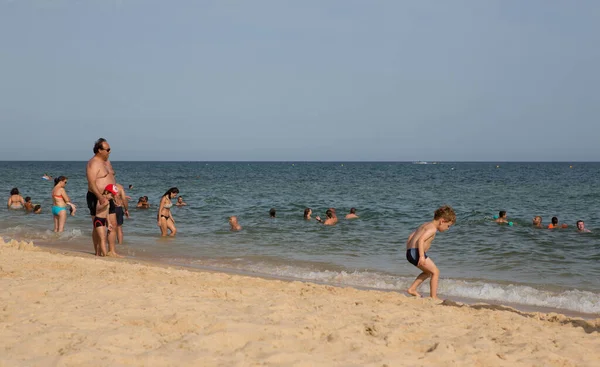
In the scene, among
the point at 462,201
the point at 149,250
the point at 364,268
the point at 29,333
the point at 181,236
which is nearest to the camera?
the point at 29,333

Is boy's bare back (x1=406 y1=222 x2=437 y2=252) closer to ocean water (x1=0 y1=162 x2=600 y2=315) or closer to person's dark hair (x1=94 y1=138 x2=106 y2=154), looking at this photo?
ocean water (x1=0 y1=162 x2=600 y2=315)

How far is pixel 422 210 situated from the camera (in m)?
21.3

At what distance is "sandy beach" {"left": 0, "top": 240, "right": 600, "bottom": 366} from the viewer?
3838mm

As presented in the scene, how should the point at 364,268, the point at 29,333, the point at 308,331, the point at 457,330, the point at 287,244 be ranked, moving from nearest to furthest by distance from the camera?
1. the point at 29,333
2. the point at 308,331
3. the point at 457,330
4. the point at 364,268
5. the point at 287,244

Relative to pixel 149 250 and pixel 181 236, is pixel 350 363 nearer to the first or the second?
pixel 149 250

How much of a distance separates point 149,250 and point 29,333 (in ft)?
24.2

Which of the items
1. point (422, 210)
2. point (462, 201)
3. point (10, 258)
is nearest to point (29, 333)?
point (10, 258)

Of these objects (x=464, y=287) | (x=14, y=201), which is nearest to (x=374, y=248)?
(x=464, y=287)

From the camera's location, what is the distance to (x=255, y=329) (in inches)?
173

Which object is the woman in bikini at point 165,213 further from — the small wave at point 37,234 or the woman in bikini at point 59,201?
the woman in bikini at point 59,201

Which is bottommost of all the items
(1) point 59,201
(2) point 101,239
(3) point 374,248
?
(3) point 374,248

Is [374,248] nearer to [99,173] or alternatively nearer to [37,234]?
[99,173]

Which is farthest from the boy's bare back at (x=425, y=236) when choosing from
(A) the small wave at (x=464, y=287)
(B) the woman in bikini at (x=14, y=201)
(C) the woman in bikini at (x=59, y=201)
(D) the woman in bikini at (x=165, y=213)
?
(B) the woman in bikini at (x=14, y=201)

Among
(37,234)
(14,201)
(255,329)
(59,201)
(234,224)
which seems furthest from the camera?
(14,201)
